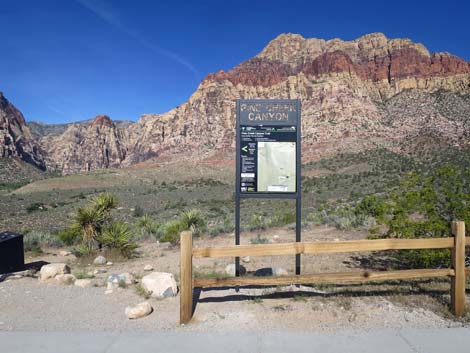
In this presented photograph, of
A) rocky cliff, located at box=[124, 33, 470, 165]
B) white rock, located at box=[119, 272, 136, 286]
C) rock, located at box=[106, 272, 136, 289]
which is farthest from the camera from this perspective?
rocky cliff, located at box=[124, 33, 470, 165]

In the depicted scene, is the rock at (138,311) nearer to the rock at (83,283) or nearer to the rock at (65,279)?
the rock at (83,283)

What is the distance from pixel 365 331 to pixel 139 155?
4731 inches

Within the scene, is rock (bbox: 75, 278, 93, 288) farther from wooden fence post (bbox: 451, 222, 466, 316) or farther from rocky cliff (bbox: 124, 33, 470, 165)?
rocky cliff (bbox: 124, 33, 470, 165)

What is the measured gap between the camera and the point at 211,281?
483cm

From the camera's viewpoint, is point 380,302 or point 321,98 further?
point 321,98

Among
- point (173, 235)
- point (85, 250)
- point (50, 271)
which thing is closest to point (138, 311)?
point (50, 271)

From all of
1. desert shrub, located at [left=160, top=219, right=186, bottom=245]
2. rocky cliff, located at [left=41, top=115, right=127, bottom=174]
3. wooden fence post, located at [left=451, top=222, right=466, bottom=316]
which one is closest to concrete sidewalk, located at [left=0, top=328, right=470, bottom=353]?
wooden fence post, located at [left=451, top=222, right=466, bottom=316]

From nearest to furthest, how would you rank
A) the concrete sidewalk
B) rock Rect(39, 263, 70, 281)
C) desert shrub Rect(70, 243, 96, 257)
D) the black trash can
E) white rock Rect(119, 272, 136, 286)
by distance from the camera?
the concrete sidewalk
white rock Rect(119, 272, 136, 286)
rock Rect(39, 263, 70, 281)
the black trash can
desert shrub Rect(70, 243, 96, 257)

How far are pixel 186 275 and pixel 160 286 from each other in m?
1.58

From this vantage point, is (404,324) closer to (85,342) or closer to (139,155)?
(85,342)

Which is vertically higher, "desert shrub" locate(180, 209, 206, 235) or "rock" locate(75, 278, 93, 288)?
"desert shrub" locate(180, 209, 206, 235)

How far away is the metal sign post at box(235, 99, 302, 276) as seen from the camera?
5992 millimetres

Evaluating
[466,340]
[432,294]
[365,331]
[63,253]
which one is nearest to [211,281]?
[365,331]

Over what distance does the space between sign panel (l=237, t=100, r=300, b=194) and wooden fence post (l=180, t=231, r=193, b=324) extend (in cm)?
173
